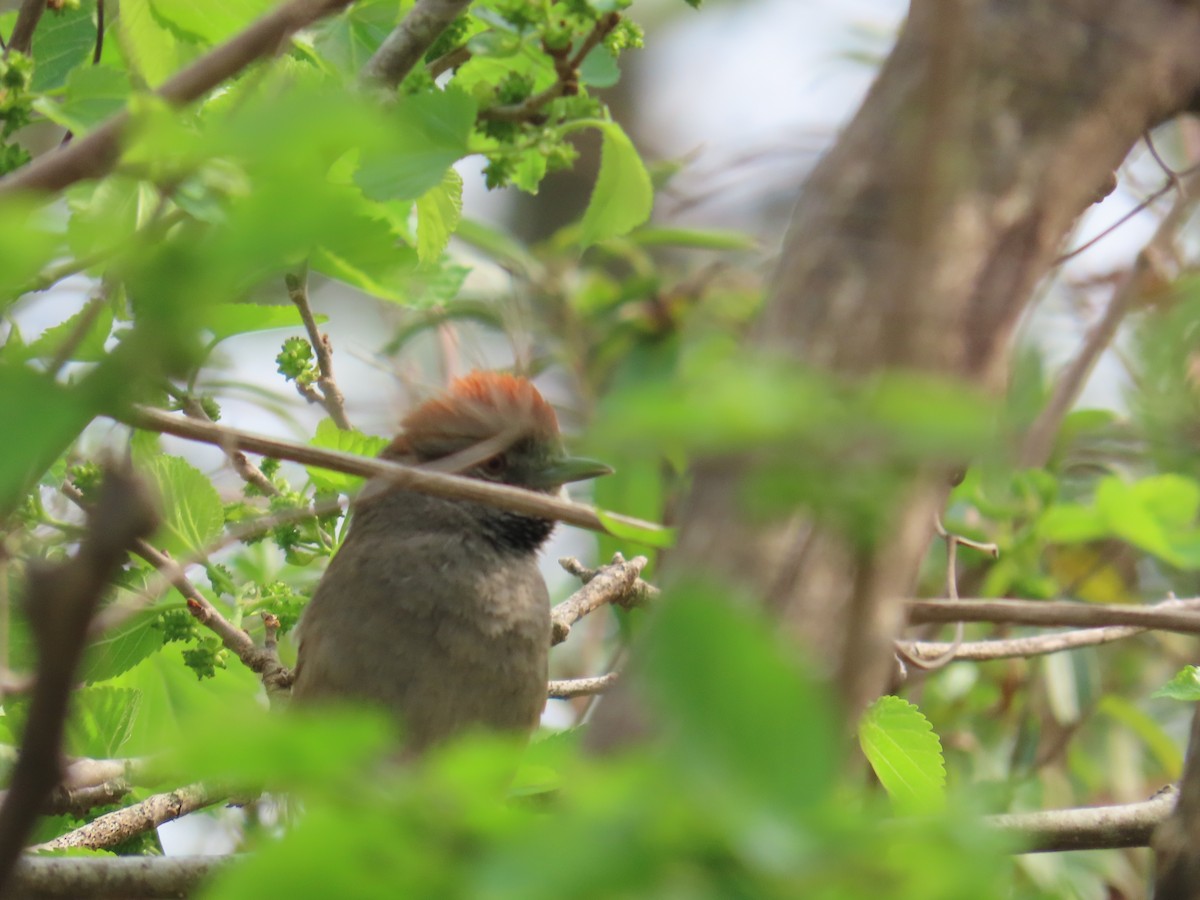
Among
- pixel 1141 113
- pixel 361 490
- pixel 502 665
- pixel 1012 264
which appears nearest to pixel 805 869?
pixel 1012 264

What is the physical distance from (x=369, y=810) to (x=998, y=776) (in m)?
4.73

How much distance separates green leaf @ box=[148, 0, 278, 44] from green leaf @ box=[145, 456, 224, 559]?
1023 mm

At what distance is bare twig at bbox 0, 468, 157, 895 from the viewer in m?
1.24

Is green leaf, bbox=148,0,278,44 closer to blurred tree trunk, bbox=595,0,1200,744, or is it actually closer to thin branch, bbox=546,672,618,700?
blurred tree trunk, bbox=595,0,1200,744

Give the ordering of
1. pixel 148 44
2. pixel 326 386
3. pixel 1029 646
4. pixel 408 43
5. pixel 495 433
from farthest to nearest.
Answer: pixel 495 433 → pixel 326 386 → pixel 1029 646 → pixel 408 43 → pixel 148 44

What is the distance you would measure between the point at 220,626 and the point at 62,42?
4.72ft

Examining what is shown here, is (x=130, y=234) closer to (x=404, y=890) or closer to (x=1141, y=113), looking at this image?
(x=404, y=890)

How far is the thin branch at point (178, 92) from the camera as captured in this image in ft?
5.96

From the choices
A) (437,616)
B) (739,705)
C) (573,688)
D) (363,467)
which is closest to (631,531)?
(363,467)

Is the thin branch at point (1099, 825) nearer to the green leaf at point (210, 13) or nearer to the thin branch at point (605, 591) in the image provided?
the thin branch at point (605, 591)

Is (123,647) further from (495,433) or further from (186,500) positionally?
(495,433)

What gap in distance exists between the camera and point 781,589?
1647mm

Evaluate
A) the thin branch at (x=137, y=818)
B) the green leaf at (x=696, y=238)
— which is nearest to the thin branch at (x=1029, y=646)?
the thin branch at (x=137, y=818)

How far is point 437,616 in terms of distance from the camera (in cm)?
402
